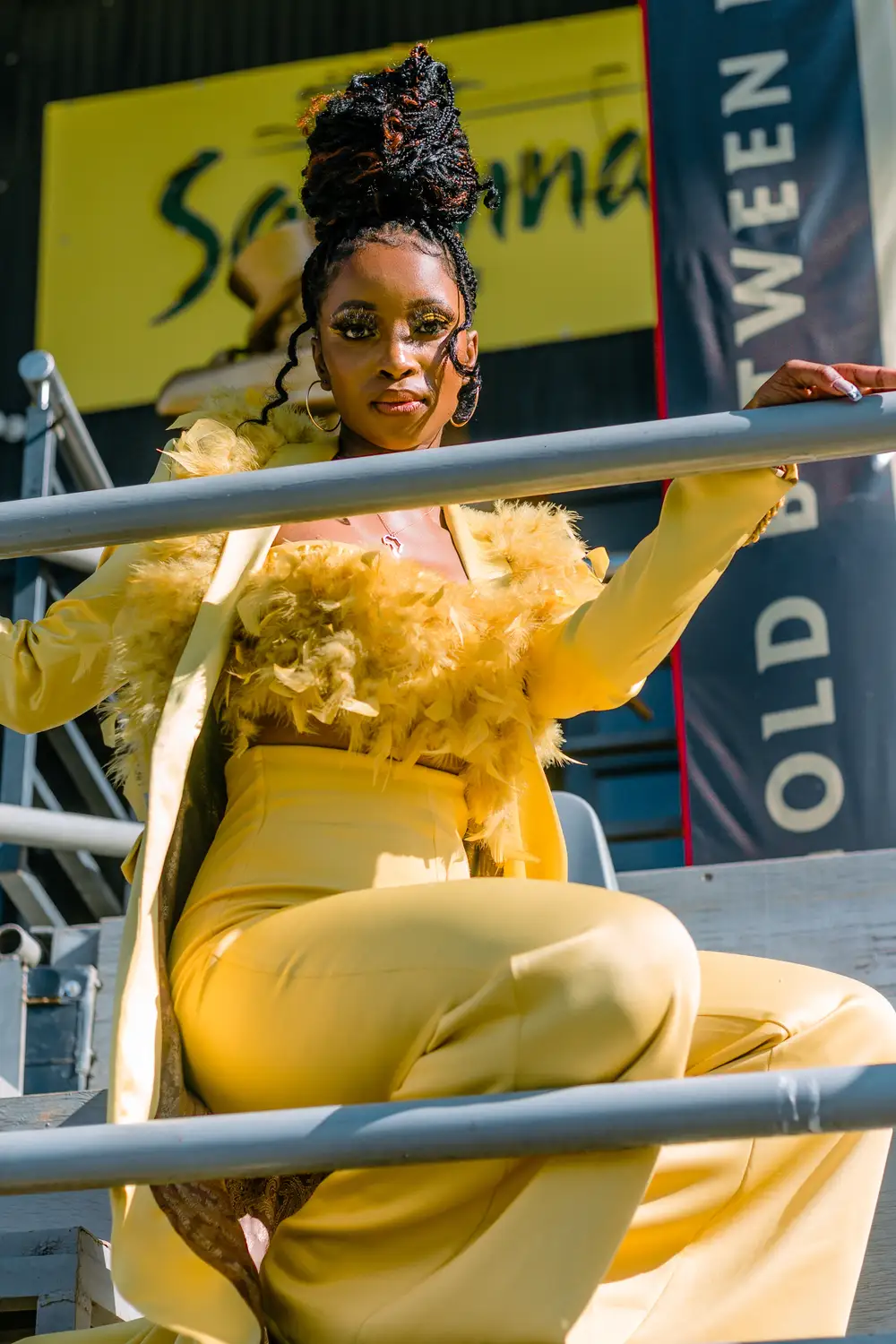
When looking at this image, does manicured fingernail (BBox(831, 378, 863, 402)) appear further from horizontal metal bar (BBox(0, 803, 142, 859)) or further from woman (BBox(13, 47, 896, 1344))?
horizontal metal bar (BBox(0, 803, 142, 859))

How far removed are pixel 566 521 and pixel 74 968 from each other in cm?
Answer: 123

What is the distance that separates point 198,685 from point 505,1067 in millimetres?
557

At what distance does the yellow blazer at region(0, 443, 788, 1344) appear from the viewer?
5.43ft

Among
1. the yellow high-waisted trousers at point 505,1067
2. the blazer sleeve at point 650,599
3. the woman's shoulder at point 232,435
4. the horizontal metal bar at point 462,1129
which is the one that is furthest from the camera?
the woman's shoulder at point 232,435

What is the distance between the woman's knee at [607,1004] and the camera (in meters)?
1.62

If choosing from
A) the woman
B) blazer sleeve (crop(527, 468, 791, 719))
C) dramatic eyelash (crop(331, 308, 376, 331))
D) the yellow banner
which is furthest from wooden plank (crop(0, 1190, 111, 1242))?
the yellow banner

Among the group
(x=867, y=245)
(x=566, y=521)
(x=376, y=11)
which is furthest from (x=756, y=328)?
(x=566, y=521)

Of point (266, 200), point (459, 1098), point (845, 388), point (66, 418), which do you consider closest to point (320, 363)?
point (845, 388)

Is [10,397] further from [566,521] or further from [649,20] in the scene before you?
[566,521]

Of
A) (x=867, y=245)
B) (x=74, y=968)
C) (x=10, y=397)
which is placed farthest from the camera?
(x=10, y=397)

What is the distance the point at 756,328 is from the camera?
16.2 ft

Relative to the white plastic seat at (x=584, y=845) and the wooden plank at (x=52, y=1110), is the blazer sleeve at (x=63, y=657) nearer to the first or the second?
the wooden plank at (x=52, y=1110)

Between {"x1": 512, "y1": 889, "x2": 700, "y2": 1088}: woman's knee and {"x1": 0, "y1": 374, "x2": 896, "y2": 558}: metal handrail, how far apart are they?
383 mm

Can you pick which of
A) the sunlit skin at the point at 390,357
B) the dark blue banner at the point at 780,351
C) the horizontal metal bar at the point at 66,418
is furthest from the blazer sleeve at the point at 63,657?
the dark blue banner at the point at 780,351
